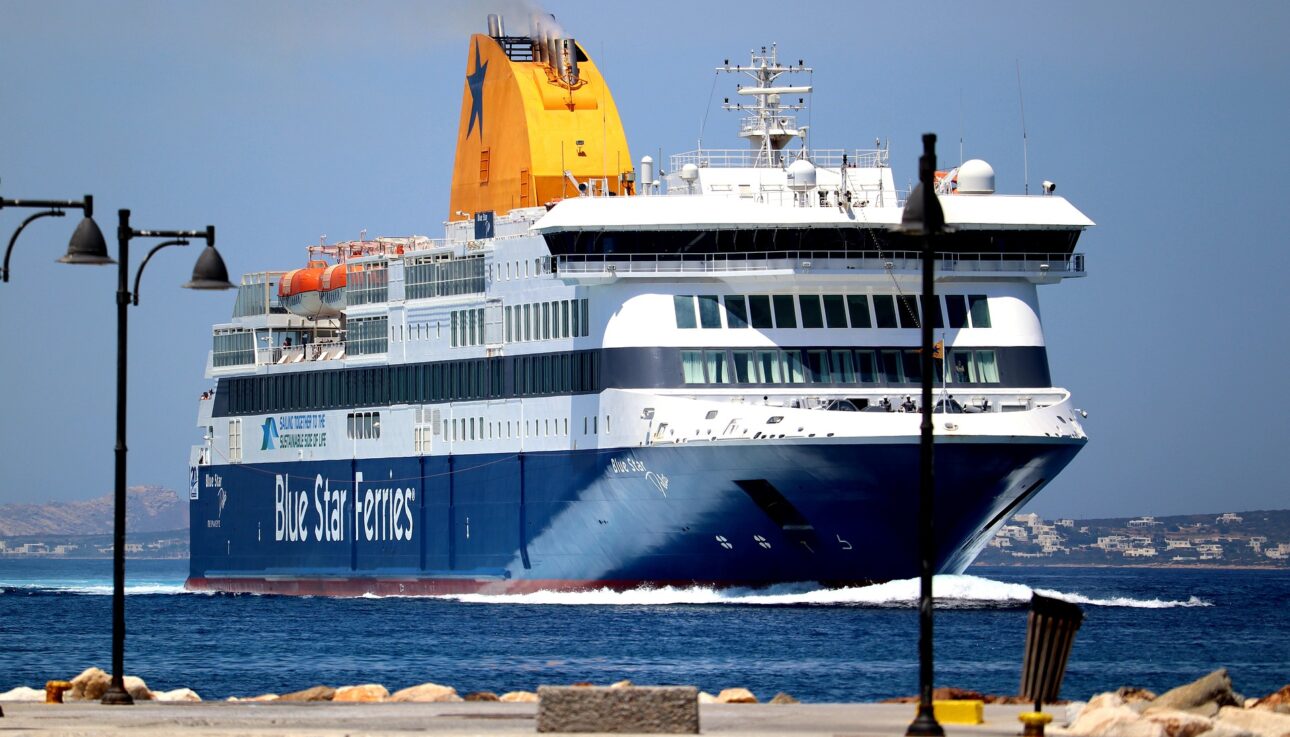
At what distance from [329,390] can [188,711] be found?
149 ft

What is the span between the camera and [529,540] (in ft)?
210

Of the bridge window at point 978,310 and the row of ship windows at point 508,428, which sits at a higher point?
the bridge window at point 978,310

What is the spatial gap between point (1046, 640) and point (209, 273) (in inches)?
386

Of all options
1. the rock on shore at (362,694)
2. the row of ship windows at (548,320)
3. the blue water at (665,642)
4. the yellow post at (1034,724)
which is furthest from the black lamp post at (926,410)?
the row of ship windows at (548,320)

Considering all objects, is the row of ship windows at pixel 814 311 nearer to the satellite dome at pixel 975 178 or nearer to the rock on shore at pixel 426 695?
the satellite dome at pixel 975 178

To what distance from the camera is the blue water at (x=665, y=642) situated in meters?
42.2

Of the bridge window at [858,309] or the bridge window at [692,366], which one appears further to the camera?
the bridge window at [858,309]

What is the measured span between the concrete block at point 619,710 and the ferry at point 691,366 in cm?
2557

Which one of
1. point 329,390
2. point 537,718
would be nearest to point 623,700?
point 537,718

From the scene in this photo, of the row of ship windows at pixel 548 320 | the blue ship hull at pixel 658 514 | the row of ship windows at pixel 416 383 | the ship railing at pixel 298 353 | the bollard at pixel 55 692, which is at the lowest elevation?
the bollard at pixel 55 692

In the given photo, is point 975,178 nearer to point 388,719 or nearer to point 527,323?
point 527,323

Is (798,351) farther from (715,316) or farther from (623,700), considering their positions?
(623,700)

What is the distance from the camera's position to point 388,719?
28.2 meters

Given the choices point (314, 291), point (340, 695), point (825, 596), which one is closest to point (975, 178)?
point (825, 596)
